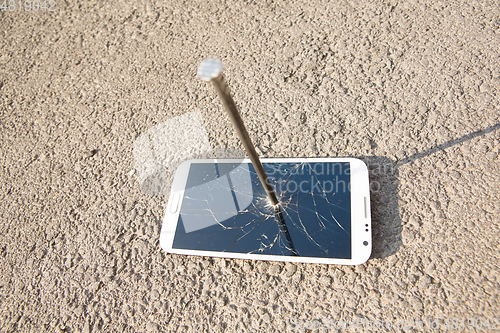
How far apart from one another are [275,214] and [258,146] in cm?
28

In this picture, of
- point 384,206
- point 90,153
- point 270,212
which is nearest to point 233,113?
point 270,212

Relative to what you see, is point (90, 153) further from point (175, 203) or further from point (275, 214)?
point (275, 214)

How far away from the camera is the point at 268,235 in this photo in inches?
41.1

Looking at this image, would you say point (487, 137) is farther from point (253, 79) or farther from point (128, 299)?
point (128, 299)

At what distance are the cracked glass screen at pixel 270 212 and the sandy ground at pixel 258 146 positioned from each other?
0.06m

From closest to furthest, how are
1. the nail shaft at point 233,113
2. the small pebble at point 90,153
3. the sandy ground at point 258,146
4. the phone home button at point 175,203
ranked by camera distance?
the nail shaft at point 233,113, the sandy ground at point 258,146, the phone home button at point 175,203, the small pebble at point 90,153

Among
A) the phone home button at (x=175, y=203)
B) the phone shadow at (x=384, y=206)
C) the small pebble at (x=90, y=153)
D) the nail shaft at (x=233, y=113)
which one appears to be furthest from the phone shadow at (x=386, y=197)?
the small pebble at (x=90, y=153)

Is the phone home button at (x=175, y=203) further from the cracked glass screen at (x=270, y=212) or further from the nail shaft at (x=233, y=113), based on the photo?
the nail shaft at (x=233, y=113)

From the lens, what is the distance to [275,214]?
1071mm

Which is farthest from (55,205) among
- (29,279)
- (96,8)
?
(96,8)

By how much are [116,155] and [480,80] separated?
1.32 meters

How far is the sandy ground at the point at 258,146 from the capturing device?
3.20ft

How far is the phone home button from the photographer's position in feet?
3.75

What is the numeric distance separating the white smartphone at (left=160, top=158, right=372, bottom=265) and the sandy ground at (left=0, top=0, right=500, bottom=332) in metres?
0.05
